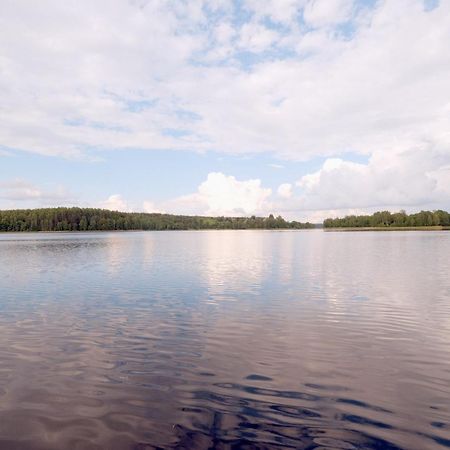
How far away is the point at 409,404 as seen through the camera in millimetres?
9906

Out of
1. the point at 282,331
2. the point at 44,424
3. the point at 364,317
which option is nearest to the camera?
the point at 44,424

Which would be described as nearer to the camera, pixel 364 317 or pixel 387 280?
pixel 364 317

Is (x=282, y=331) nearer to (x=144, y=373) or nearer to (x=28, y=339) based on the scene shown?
(x=144, y=373)

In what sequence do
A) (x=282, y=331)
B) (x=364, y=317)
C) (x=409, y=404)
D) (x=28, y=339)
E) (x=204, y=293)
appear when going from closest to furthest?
(x=409, y=404) → (x=28, y=339) → (x=282, y=331) → (x=364, y=317) → (x=204, y=293)

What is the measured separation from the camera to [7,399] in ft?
33.6

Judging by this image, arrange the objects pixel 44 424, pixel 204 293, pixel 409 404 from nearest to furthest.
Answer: pixel 44 424 < pixel 409 404 < pixel 204 293

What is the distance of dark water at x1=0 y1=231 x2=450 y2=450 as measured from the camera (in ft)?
28.2

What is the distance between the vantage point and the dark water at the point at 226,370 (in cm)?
861

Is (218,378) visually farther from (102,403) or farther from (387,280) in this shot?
(387,280)

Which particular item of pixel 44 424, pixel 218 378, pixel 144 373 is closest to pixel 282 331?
pixel 218 378

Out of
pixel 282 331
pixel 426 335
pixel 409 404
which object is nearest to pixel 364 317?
pixel 426 335

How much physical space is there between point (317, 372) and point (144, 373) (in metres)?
5.75

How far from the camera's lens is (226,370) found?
40.6 feet

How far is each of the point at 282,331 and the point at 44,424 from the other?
35.5ft
